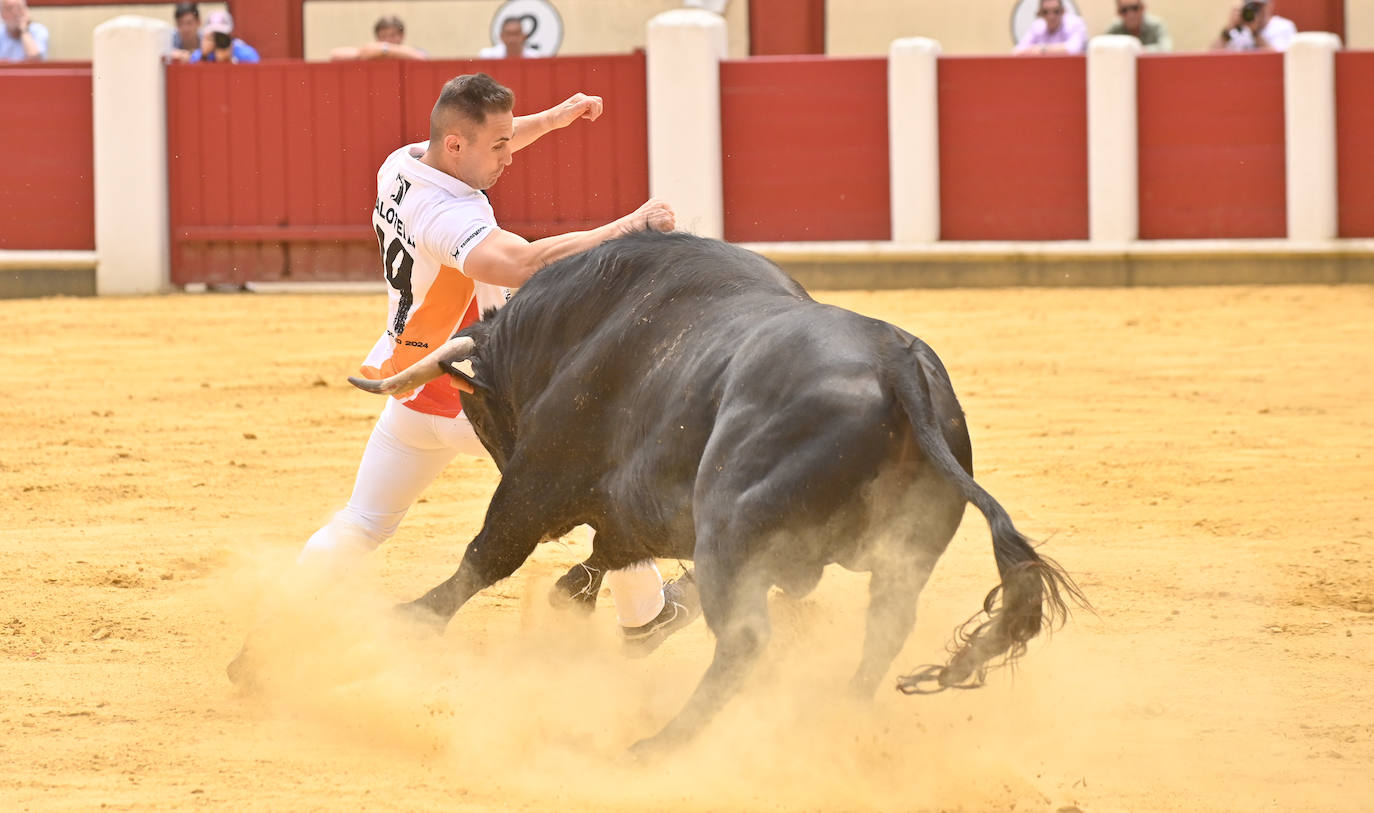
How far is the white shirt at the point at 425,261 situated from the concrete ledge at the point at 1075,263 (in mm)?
7154

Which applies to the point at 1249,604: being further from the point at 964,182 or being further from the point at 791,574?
the point at 964,182

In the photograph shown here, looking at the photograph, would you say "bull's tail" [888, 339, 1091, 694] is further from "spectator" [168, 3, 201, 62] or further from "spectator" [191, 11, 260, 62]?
"spectator" [168, 3, 201, 62]

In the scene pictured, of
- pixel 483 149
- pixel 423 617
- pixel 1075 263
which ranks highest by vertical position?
pixel 483 149

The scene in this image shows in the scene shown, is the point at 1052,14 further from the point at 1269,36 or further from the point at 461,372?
the point at 461,372

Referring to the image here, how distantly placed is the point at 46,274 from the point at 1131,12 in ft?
23.0

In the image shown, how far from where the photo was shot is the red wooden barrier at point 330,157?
10867 mm

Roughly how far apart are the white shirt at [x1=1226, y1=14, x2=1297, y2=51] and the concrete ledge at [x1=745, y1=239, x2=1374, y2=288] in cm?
124

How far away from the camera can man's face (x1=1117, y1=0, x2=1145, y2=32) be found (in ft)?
35.8

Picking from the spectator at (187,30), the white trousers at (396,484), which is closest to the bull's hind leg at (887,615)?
the white trousers at (396,484)

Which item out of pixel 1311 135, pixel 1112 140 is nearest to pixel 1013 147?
pixel 1112 140

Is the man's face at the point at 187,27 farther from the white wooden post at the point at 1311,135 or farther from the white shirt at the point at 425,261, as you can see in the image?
the white shirt at the point at 425,261

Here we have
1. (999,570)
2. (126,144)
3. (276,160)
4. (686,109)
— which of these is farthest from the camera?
(276,160)

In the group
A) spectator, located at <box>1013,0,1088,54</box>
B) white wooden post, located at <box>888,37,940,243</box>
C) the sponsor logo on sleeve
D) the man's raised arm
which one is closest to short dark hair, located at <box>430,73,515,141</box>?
the sponsor logo on sleeve

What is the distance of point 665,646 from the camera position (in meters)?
3.60
